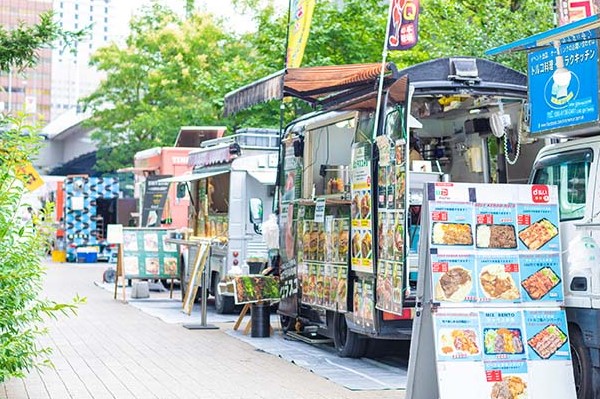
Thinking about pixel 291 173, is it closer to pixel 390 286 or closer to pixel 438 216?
pixel 390 286

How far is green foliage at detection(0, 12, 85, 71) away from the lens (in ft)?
34.7

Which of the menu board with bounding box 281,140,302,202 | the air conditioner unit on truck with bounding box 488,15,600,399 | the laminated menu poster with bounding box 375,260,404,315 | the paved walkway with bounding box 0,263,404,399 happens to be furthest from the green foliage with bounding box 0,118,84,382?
the menu board with bounding box 281,140,302,202

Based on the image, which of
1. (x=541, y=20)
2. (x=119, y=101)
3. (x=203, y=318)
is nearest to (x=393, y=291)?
(x=203, y=318)

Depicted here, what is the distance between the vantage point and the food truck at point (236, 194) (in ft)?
58.6

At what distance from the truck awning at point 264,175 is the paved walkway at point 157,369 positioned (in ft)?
8.51

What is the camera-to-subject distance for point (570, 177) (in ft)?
29.6

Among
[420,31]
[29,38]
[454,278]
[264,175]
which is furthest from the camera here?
[420,31]

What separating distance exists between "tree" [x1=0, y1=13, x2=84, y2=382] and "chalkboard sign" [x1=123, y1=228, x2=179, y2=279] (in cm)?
1210

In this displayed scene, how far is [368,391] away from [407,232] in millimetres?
1604

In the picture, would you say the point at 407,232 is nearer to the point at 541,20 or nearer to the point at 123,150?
the point at 541,20

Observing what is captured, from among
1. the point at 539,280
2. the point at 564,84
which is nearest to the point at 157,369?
the point at 539,280

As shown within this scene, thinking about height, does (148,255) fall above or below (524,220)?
below

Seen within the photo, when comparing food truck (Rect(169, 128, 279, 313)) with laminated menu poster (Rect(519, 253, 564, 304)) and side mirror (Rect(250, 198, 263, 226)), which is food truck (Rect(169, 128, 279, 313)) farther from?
laminated menu poster (Rect(519, 253, 564, 304))

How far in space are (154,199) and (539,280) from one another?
1905cm
